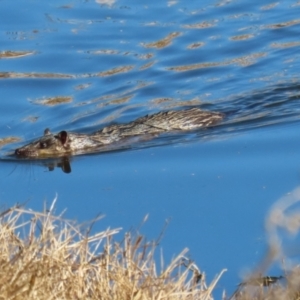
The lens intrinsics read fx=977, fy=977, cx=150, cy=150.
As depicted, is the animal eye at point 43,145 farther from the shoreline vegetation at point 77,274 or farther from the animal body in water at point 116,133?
the shoreline vegetation at point 77,274

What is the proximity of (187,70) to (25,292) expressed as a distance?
8623mm

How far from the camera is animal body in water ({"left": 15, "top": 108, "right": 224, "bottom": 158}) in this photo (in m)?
10.8

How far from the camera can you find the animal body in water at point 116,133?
10.8 m

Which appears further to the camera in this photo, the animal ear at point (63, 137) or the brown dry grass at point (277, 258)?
the animal ear at point (63, 137)

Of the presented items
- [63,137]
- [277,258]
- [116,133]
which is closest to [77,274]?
[277,258]

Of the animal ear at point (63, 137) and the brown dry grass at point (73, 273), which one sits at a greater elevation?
the animal ear at point (63, 137)

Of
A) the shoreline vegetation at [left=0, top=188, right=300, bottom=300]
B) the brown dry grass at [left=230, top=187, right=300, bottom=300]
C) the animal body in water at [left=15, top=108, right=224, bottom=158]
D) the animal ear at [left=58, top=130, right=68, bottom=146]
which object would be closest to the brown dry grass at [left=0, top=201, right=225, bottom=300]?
the shoreline vegetation at [left=0, top=188, right=300, bottom=300]

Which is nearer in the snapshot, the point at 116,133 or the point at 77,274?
the point at 77,274

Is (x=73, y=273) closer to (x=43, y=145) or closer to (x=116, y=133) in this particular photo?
(x=43, y=145)

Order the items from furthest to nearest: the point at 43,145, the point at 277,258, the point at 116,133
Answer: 1. the point at 116,133
2. the point at 43,145
3. the point at 277,258

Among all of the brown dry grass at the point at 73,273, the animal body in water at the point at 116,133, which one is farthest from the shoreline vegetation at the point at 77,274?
the animal body in water at the point at 116,133

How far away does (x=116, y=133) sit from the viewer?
37.2 feet

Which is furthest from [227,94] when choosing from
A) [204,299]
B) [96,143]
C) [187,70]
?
[204,299]

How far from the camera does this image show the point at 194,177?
8.84 metres
